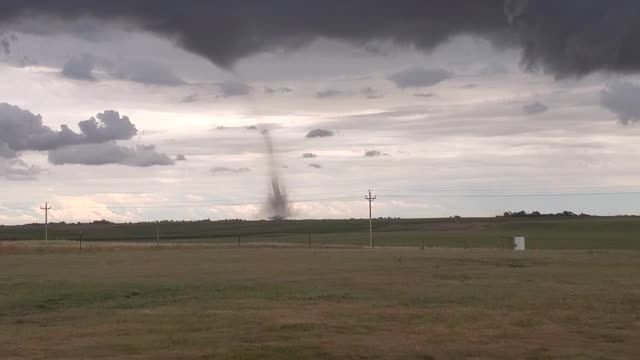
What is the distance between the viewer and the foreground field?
19.8 metres

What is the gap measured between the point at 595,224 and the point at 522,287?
152 meters

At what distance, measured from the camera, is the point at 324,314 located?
86.8 feet

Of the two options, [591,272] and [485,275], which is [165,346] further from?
[591,272]

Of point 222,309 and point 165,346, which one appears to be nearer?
point 165,346

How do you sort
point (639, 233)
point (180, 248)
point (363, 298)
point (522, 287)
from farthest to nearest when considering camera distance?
point (639, 233) → point (180, 248) → point (522, 287) → point (363, 298)

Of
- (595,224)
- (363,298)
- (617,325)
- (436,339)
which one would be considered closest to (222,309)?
(363,298)

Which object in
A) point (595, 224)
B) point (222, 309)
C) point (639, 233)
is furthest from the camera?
point (595, 224)

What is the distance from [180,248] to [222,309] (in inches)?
2519

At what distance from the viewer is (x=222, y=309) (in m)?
28.1

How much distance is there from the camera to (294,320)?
81.6 feet

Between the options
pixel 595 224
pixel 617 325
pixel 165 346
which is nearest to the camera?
pixel 165 346

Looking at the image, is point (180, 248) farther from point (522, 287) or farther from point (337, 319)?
point (337, 319)

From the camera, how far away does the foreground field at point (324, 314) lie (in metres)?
19.8

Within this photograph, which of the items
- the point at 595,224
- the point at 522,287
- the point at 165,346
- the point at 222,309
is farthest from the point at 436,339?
the point at 595,224
